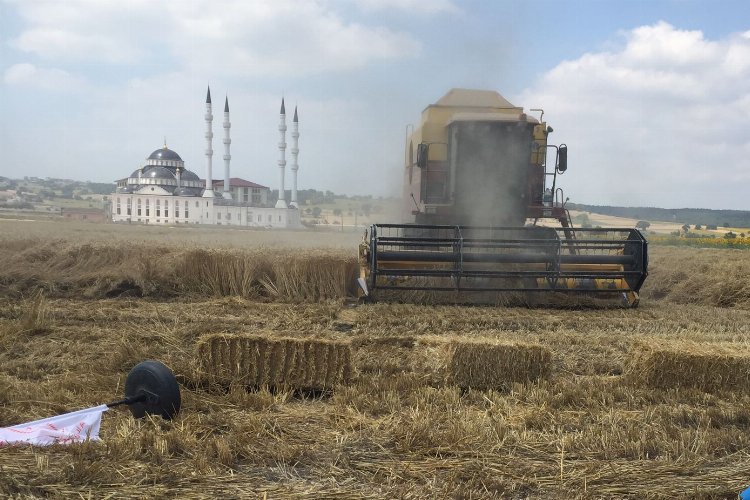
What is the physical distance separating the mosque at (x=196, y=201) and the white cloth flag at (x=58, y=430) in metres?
82.0

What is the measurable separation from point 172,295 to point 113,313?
2324 mm

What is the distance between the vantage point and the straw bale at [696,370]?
543 cm

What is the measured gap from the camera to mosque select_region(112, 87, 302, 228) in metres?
88.2

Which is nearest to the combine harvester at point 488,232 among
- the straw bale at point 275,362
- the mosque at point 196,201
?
the straw bale at point 275,362

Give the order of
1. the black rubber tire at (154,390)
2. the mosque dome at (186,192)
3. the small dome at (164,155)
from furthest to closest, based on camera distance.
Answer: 1. the small dome at (164,155)
2. the mosque dome at (186,192)
3. the black rubber tire at (154,390)

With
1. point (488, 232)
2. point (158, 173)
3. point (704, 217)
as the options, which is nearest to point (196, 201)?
point (158, 173)

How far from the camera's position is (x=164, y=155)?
111312 millimetres

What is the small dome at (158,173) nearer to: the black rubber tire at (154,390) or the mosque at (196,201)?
the mosque at (196,201)

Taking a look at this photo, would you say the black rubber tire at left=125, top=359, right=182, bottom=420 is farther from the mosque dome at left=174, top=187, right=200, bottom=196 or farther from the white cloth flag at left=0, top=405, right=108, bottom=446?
the mosque dome at left=174, top=187, right=200, bottom=196

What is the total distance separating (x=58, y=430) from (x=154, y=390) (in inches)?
25.6

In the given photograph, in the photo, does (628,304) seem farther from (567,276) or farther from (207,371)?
(207,371)

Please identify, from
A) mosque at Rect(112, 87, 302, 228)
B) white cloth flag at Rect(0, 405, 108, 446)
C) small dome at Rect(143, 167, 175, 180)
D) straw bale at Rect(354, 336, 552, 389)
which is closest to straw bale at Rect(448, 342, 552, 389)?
straw bale at Rect(354, 336, 552, 389)

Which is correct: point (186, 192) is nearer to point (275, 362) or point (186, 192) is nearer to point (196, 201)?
point (196, 201)

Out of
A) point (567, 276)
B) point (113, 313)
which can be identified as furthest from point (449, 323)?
point (113, 313)
